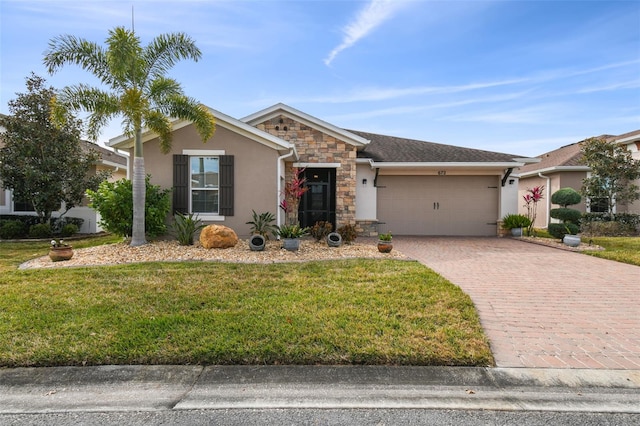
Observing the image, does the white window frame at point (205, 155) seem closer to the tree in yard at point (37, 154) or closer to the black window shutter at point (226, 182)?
the black window shutter at point (226, 182)

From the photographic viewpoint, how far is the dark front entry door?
1294 centimetres

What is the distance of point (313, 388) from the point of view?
111 inches

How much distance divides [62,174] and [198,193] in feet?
20.3

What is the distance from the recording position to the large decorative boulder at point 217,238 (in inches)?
340

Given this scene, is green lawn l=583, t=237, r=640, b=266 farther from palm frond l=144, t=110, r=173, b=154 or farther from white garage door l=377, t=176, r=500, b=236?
palm frond l=144, t=110, r=173, b=154

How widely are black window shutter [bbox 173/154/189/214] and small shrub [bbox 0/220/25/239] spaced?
6.82m

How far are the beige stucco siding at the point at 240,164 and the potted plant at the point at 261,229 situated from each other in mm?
370

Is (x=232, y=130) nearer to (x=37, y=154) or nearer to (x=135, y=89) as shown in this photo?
(x=135, y=89)

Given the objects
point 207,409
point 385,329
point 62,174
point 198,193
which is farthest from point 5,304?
point 62,174

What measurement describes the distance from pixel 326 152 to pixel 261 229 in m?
4.69

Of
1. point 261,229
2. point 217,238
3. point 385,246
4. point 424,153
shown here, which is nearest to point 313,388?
point 385,246

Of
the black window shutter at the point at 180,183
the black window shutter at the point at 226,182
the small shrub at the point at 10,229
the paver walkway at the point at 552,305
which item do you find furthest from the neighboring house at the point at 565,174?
the small shrub at the point at 10,229

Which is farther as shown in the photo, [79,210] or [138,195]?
[79,210]

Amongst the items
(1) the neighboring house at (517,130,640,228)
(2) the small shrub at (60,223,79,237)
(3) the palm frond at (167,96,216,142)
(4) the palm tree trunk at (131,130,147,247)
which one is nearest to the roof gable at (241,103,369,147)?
(3) the palm frond at (167,96,216,142)
